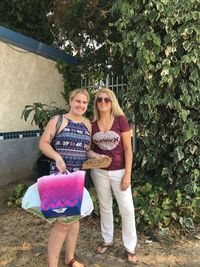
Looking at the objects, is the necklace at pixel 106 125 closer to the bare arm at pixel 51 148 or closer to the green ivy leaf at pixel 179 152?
the bare arm at pixel 51 148

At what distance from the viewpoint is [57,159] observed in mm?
3133

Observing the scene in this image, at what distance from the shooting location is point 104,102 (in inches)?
138

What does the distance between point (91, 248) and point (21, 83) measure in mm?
3404

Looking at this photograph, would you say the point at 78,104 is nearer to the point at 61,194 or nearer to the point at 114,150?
the point at 114,150

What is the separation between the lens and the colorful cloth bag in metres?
3.04

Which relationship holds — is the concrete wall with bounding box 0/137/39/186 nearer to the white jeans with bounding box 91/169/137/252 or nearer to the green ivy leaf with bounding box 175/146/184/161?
the white jeans with bounding box 91/169/137/252

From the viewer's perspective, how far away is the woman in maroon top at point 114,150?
11.6ft

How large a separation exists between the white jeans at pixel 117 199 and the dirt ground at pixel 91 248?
0.79 ft

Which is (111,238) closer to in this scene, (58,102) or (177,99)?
(177,99)

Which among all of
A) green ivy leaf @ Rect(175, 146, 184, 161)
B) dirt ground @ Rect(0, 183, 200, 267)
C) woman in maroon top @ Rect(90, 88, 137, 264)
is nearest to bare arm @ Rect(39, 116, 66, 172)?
woman in maroon top @ Rect(90, 88, 137, 264)

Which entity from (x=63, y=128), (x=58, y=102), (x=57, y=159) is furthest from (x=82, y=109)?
(x=58, y=102)

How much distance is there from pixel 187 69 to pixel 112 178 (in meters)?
1.67

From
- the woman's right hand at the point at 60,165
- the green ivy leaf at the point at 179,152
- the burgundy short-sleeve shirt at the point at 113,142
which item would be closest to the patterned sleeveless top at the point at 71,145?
the woman's right hand at the point at 60,165

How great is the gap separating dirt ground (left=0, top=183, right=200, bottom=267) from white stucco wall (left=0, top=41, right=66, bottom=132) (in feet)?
6.64
